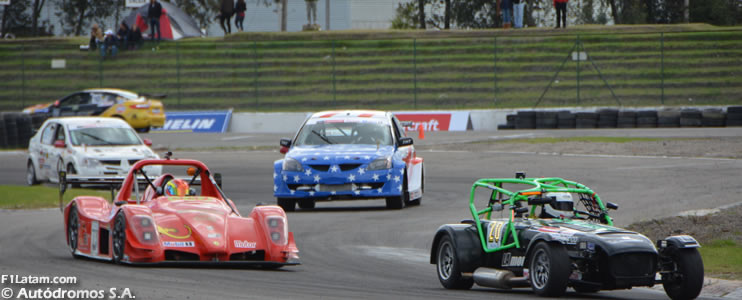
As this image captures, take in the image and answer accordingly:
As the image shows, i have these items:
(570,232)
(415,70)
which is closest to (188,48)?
(415,70)

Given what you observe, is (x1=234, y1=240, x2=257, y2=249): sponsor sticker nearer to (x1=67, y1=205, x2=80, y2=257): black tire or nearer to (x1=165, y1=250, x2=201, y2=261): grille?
(x1=165, y1=250, x2=201, y2=261): grille

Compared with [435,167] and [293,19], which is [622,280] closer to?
[435,167]

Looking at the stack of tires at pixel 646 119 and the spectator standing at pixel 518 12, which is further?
the spectator standing at pixel 518 12

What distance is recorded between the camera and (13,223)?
52.8 ft

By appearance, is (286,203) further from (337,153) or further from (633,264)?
(633,264)

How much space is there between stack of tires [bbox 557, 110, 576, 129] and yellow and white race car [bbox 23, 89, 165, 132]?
1292 cm

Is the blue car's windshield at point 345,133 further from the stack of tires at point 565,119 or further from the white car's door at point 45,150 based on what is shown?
the stack of tires at point 565,119

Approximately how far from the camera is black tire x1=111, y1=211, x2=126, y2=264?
10727 mm

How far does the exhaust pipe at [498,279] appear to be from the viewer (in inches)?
363

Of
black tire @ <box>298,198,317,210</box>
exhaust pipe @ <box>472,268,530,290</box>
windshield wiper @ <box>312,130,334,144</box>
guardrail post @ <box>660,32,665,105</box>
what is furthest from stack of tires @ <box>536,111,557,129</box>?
exhaust pipe @ <box>472,268,530,290</box>

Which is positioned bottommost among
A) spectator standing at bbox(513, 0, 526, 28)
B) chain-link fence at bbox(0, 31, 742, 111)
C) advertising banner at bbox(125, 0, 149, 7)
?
chain-link fence at bbox(0, 31, 742, 111)

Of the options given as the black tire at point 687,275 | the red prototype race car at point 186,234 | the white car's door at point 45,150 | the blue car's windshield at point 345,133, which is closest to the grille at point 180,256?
the red prototype race car at point 186,234

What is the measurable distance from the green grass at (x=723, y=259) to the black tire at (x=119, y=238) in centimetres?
571

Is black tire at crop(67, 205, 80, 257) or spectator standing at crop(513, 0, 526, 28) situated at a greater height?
spectator standing at crop(513, 0, 526, 28)
